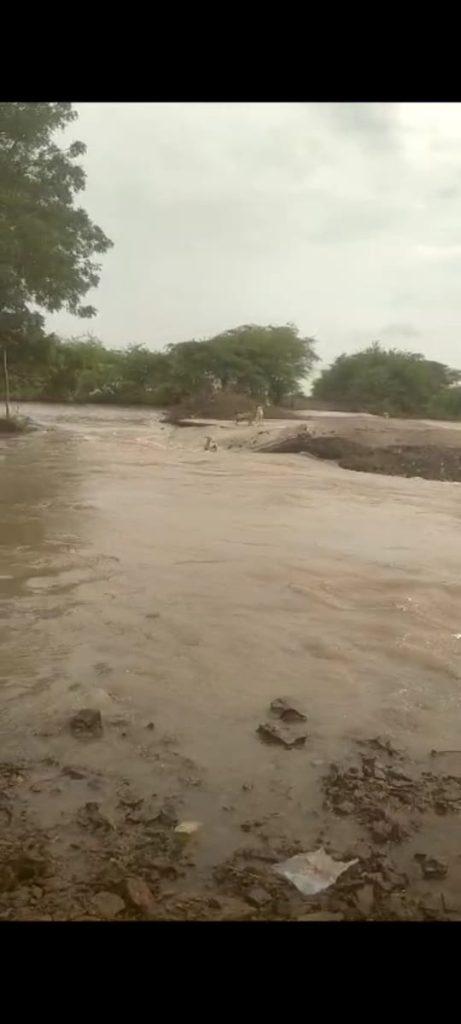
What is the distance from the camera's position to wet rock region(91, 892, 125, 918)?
1694 mm

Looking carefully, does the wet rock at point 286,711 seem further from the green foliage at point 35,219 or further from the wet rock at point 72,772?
the green foliage at point 35,219

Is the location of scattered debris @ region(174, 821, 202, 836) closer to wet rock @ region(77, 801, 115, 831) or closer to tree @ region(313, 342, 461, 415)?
wet rock @ region(77, 801, 115, 831)

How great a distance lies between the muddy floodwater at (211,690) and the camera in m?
1.91

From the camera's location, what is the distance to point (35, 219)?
1515cm

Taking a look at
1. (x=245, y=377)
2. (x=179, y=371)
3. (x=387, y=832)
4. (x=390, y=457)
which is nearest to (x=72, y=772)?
(x=387, y=832)

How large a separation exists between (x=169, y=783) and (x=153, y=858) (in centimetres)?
38

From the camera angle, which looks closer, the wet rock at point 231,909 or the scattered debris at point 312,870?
the wet rock at point 231,909

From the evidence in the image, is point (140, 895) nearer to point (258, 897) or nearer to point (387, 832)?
point (258, 897)

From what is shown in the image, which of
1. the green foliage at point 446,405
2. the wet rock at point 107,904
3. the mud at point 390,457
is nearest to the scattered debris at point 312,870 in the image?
the wet rock at point 107,904

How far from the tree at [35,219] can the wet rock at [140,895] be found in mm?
14308

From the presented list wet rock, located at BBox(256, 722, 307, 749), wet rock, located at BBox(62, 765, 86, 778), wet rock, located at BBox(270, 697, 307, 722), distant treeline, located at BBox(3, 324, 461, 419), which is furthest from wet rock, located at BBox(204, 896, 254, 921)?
distant treeline, located at BBox(3, 324, 461, 419)

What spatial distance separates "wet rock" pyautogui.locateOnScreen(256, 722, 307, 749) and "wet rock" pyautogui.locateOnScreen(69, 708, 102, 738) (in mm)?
559

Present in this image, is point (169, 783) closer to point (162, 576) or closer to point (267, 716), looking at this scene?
point (267, 716)

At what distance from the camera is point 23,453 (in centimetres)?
1297
